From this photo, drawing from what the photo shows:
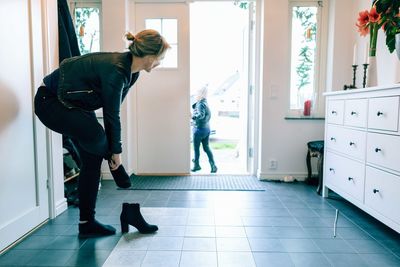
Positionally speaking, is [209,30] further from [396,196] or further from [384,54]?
[396,196]

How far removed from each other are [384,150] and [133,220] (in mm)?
1548

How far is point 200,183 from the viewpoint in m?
3.13

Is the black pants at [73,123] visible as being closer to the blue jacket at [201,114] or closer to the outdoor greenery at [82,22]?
the outdoor greenery at [82,22]

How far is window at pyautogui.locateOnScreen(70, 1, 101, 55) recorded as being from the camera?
336 centimetres

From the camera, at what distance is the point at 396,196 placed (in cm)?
163

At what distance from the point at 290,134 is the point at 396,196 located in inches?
65.1

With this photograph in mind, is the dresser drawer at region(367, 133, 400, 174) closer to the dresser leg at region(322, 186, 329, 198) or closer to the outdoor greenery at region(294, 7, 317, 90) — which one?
the dresser leg at region(322, 186, 329, 198)

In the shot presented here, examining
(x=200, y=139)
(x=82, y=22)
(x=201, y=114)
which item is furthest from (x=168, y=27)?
(x=200, y=139)

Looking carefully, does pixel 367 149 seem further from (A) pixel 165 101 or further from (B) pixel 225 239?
(A) pixel 165 101

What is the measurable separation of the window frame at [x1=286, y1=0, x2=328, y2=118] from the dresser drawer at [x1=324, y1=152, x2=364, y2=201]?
33.6 inches

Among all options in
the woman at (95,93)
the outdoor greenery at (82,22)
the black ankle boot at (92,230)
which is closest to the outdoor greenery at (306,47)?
the woman at (95,93)

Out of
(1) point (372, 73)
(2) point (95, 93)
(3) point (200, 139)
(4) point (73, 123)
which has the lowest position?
(3) point (200, 139)

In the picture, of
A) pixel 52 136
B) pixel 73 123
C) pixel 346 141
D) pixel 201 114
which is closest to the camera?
pixel 73 123

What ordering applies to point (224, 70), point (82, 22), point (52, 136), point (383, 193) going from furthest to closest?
point (224, 70) < point (82, 22) < point (52, 136) < point (383, 193)
